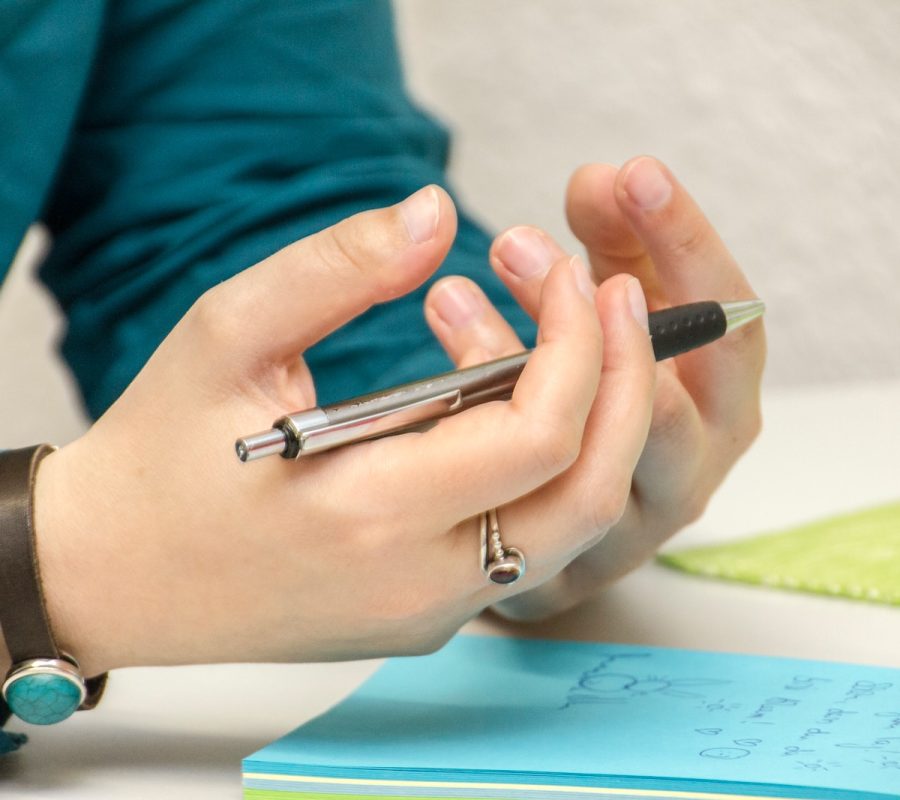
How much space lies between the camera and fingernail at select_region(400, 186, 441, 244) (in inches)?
11.2

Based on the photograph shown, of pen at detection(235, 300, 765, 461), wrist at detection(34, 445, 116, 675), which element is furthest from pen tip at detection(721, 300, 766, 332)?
wrist at detection(34, 445, 116, 675)

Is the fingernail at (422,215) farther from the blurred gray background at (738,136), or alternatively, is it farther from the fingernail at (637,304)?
the blurred gray background at (738,136)

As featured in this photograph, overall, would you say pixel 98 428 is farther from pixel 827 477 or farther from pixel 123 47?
pixel 827 477

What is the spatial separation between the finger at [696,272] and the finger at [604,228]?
18 millimetres

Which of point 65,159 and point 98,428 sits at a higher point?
point 65,159

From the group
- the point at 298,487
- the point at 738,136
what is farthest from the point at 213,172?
the point at 738,136

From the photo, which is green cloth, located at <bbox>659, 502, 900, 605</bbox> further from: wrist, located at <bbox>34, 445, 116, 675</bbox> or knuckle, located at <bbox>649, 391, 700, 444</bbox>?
wrist, located at <bbox>34, 445, 116, 675</bbox>

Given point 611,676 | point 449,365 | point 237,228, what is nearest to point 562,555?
point 611,676

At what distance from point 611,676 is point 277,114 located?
36 centimetres

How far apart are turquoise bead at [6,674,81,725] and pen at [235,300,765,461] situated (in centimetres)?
10

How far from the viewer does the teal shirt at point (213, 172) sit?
56 cm

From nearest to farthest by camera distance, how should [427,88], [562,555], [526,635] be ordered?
[562,555] → [526,635] → [427,88]

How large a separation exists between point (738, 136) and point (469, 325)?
721mm

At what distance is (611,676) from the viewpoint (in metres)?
0.37
